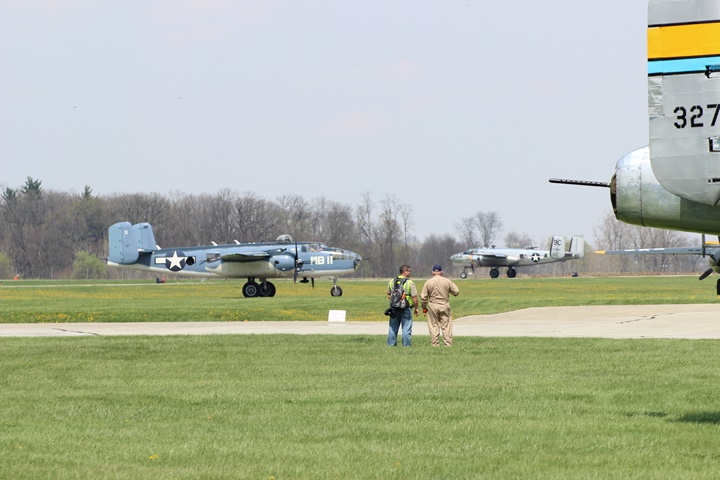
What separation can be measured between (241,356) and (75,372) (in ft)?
11.5

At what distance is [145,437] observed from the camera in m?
10.7

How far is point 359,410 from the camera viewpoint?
12555 millimetres

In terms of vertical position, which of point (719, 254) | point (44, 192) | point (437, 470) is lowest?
point (437, 470)

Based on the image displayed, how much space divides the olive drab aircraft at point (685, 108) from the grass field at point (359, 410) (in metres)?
2.33

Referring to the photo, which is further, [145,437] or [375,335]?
[375,335]

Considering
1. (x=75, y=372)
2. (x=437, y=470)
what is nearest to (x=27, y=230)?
(x=75, y=372)

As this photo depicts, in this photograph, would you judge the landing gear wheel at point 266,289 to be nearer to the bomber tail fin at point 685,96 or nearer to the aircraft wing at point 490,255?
the bomber tail fin at point 685,96

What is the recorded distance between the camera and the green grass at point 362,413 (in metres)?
9.27

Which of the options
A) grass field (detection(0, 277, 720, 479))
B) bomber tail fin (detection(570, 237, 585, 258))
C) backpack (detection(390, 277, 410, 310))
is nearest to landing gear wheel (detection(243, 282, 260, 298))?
grass field (detection(0, 277, 720, 479))

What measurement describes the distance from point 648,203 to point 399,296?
11.2 meters

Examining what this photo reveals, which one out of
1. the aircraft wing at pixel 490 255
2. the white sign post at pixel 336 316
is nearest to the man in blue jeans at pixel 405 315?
the white sign post at pixel 336 316

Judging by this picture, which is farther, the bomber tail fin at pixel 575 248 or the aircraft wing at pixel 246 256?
the bomber tail fin at pixel 575 248

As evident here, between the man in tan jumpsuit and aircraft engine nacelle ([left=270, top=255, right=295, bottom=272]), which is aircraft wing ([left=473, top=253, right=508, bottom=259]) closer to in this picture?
aircraft engine nacelle ([left=270, top=255, right=295, bottom=272])

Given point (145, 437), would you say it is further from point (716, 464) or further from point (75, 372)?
point (75, 372)
